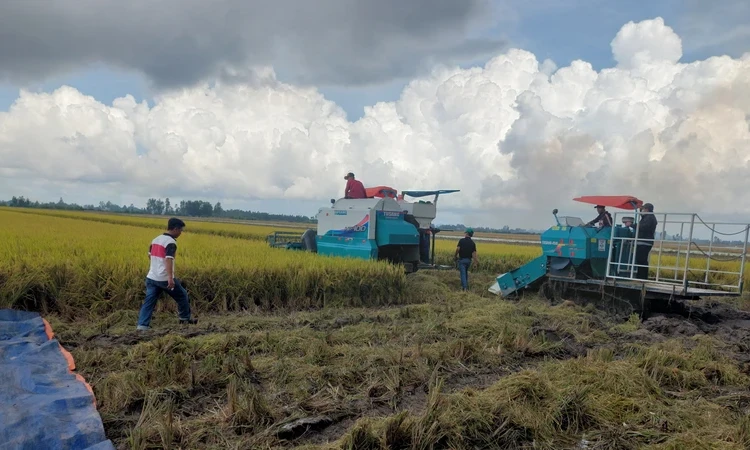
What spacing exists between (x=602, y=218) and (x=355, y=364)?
24.9ft

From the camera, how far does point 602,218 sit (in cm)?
1063

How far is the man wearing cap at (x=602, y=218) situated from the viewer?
1057 centimetres

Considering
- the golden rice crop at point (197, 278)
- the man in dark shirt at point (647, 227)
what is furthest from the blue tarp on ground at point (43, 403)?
the man in dark shirt at point (647, 227)

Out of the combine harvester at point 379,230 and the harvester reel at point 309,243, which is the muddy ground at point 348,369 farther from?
the harvester reel at point 309,243

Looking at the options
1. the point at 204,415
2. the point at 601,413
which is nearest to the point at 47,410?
the point at 204,415

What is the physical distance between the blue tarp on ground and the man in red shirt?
8.12m

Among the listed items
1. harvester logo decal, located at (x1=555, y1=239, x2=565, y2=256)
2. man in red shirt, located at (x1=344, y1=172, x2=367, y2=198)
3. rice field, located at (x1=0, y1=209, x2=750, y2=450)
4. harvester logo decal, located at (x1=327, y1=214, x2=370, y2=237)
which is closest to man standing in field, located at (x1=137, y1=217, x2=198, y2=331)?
rice field, located at (x1=0, y1=209, x2=750, y2=450)

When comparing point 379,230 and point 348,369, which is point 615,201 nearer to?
point 379,230

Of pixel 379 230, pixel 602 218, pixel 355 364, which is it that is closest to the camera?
pixel 355 364

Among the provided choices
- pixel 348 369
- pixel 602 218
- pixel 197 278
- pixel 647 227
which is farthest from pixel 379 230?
pixel 348 369

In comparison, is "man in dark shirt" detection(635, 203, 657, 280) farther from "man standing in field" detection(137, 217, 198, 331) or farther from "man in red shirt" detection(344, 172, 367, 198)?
"man standing in field" detection(137, 217, 198, 331)

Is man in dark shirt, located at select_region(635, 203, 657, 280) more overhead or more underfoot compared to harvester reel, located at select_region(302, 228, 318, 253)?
more overhead

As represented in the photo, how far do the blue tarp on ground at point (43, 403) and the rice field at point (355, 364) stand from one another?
0.61 feet

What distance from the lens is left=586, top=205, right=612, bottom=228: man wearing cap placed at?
1057 centimetres
